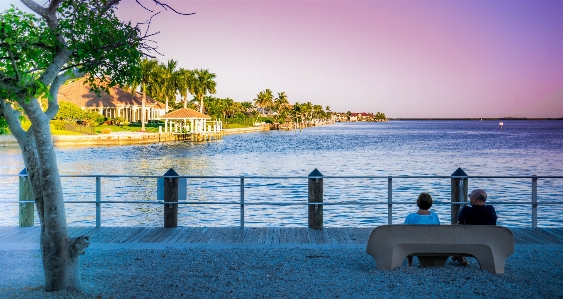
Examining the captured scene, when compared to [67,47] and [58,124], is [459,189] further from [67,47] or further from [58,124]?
[58,124]

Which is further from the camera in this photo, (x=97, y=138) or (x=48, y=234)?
(x=97, y=138)

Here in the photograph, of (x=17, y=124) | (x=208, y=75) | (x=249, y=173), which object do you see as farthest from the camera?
(x=208, y=75)

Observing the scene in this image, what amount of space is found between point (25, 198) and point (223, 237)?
414 centimetres

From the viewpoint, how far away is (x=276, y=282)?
328 inches

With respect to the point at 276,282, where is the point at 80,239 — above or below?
above

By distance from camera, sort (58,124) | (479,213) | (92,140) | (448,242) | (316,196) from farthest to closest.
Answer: (58,124)
(92,140)
(316,196)
(479,213)
(448,242)

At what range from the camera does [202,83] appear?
14212cm

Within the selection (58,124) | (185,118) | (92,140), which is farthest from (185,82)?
(92,140)

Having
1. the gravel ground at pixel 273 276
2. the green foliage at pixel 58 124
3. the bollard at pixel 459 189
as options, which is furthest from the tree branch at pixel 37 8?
the green foliage at pixel 58 124

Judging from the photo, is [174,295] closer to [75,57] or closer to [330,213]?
[75,57]

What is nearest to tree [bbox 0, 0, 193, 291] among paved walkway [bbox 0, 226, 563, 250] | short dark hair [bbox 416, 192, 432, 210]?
paved walkway [bbox 0, 226, 563, 250]

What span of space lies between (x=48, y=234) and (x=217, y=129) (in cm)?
12227

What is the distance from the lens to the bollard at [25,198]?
41.4 ft

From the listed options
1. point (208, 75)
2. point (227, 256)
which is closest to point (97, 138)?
point (208, 75)
